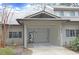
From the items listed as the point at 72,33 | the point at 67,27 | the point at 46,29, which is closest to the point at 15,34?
the point at 46,29

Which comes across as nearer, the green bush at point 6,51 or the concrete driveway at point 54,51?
the green bush at point 6,51

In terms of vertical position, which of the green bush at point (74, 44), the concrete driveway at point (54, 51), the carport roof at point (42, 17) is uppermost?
the carport roof at point (42, 17)

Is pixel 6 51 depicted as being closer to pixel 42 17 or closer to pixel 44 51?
pixel 44 51

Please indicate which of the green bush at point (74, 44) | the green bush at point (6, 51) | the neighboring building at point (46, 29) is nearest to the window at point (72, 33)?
the neighboring building at point (46, 29)

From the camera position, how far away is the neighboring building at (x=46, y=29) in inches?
308

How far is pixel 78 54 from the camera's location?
7.80 m

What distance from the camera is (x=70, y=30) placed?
7883mm

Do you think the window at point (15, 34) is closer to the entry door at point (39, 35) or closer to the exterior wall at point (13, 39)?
the exterior wall at point (13, 39)

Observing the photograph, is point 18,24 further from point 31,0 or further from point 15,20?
point 31,0

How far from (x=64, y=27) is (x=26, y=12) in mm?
949

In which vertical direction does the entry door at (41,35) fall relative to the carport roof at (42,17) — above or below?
below

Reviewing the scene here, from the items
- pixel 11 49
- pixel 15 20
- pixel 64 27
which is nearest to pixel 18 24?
pixel 15 20
